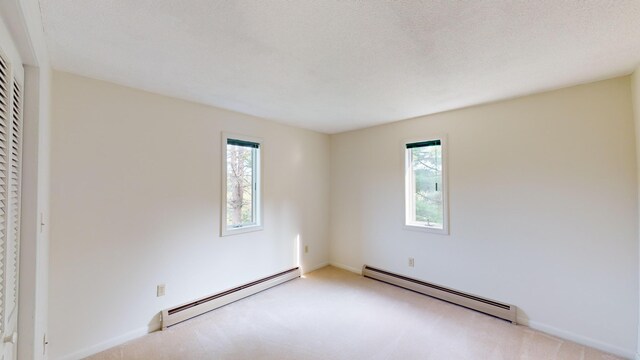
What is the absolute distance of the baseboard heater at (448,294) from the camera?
8.61 ft

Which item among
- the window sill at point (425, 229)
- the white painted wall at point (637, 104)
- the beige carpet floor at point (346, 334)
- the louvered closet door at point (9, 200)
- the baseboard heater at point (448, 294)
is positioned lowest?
the beige carpet floor at point (346, 334)

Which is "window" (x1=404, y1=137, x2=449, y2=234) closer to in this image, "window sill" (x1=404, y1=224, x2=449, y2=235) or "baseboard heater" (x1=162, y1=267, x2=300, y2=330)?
"window sill" (x1=404, y1=224, x2=449, y2=235)

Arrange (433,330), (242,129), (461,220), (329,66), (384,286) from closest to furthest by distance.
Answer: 1. (329,66)
2. (433,330)
3. (461,220)
4. (242,129)
5. (384,286)

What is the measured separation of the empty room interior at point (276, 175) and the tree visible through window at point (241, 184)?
2cm

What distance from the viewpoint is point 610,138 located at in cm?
216

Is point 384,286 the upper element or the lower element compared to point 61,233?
lower

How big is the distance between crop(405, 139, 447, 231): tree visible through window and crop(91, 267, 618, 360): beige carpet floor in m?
1.01

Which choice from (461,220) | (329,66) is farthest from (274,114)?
(461,220)

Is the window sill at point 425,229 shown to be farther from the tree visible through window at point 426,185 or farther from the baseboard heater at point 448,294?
the baseboard heater at point 448,294

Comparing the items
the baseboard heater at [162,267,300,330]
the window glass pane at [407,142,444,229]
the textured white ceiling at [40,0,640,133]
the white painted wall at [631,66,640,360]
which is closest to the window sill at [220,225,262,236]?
the baseboard heater at [162,267,300,330]

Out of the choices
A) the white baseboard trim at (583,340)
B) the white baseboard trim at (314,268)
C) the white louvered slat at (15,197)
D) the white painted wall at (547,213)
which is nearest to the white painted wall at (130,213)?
the white louvered slat at (15,197)

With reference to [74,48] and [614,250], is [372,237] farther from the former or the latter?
[74,48]

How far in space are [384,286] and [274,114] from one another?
280cm

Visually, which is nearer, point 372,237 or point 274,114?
point 274,114
